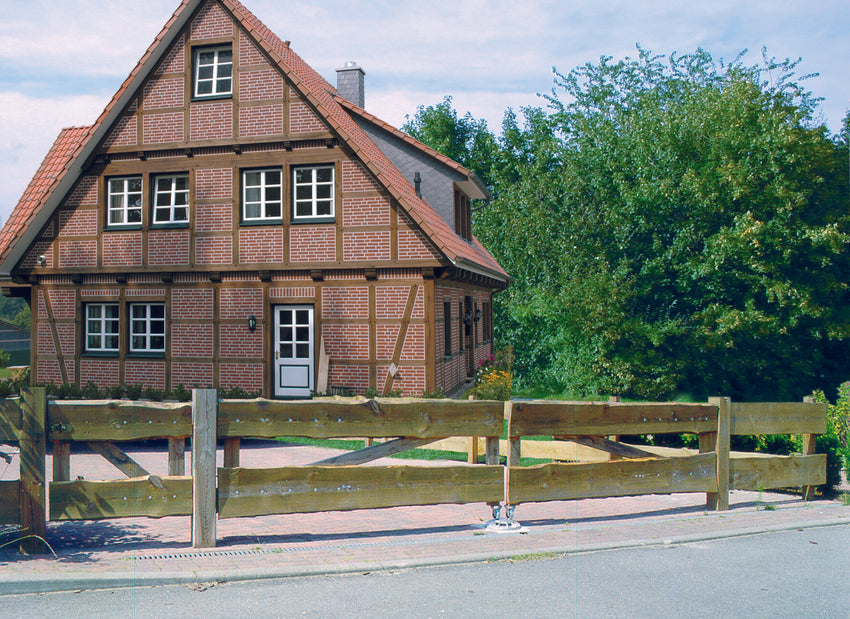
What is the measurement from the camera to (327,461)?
6.64 m

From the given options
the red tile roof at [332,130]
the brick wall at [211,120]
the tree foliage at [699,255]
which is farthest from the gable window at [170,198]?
the tree foliage at [699,255]

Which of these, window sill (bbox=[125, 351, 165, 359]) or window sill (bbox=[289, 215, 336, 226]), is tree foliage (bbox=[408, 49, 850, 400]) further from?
window sill (bbox=[125, 351, 165, 359])

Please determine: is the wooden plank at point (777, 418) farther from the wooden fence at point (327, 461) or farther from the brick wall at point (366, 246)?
the brick wall at point (366, 246)

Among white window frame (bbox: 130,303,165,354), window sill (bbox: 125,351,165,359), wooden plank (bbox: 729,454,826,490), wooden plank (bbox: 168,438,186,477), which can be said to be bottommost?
wooden plank (bbox: 729,454,826,490)

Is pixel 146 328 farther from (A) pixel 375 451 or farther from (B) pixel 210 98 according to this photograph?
(A) pixel 375 451

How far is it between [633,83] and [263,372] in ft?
101

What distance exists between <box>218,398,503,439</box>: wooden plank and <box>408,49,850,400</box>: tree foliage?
1518 centimetres

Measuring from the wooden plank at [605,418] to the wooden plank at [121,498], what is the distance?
2.94 m

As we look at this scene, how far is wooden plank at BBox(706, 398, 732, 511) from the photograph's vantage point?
25.2ft

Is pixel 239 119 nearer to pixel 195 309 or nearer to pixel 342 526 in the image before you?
pixel 195 309

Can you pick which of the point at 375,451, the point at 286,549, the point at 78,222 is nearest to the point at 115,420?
the point at 286,549

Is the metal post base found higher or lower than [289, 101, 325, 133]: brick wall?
lower

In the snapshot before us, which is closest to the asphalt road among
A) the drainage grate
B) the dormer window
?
the drainage grate

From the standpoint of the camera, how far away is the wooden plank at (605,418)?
693 centimetres
